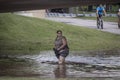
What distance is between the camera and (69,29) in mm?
30125

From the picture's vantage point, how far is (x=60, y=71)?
624 inches

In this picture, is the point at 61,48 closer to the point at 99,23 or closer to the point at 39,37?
the point at 39,37

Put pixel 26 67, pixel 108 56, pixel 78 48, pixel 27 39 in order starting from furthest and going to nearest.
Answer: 1. pixel 27 39
2. pixel 78 48
3. pixel 108 56
4. pixel 26 67

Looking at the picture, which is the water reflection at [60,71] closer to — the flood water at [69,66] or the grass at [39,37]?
the flood water at [69,66]

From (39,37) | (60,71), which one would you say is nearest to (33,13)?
(39,37)

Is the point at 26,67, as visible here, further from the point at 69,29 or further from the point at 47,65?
the point at 69,29

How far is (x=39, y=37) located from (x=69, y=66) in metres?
10.1

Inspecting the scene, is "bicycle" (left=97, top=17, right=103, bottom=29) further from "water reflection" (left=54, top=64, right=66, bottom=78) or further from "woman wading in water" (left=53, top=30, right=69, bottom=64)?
"water reflection" (left=54, top=64, right=66, bottom=78)

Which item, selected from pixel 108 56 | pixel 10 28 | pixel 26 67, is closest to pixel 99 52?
pixel 108 56

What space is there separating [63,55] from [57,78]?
12.0 feet

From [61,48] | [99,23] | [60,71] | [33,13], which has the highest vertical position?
[61,48]

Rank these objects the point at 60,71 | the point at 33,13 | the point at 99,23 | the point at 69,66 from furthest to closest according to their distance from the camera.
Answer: the point at 33,13, the point at 99,23, the point at 69,66, the point at 60,71

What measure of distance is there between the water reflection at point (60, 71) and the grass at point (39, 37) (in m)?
6.28

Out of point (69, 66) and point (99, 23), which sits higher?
point (69, 66)
